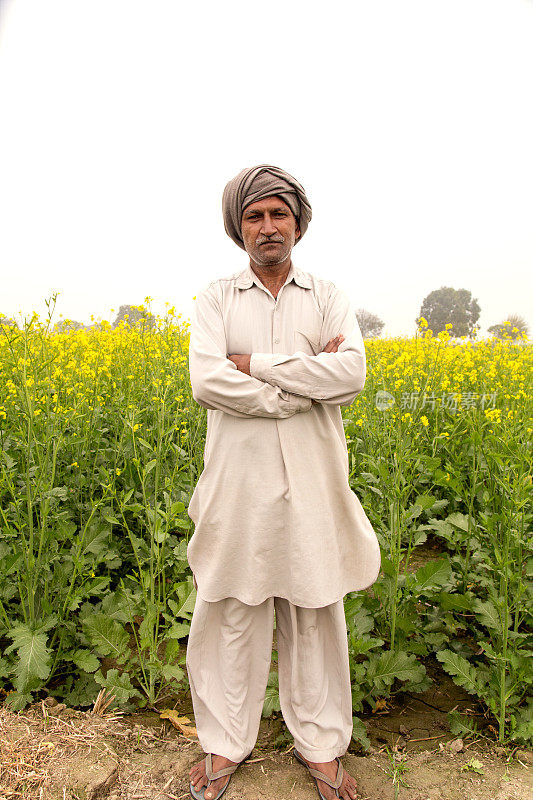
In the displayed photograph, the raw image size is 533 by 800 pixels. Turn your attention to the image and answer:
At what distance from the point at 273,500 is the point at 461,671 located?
1258mm

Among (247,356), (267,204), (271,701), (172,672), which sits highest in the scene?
(267,204)

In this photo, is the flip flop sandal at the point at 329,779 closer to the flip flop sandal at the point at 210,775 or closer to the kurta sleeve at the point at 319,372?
the flip flop sandal at the point at 210,775

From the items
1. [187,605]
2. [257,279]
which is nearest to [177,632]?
[187,605]

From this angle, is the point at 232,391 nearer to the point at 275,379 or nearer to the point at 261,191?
the point at 275,379

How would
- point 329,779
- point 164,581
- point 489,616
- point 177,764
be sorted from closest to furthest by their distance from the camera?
point 329,779
point 177,764
point 489,616
point 164,581

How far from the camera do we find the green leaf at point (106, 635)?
2254 millimetres

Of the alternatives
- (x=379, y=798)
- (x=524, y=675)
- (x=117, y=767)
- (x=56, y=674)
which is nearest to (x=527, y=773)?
(x=524, y=675)

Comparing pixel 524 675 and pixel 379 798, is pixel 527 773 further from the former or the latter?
pixel 379 798

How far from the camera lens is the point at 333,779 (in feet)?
5.89

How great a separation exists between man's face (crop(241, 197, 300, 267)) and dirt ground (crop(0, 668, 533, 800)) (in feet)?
5.80

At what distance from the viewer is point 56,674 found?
93.6 inches

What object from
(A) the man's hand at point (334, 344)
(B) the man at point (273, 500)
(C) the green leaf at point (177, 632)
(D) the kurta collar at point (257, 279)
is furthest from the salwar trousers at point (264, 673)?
(D) the kurta collar at point (257, 279)

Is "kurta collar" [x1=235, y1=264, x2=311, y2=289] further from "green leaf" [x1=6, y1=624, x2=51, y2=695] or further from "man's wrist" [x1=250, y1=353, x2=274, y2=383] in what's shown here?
"green leaf" [x1=6, y1=624, x2=51, y2=695]

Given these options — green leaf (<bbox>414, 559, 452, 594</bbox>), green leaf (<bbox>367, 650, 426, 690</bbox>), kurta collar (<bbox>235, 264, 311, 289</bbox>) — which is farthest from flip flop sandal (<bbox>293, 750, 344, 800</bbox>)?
kurta collar (<bbox>235, 264, 311, 289</bbox>)
